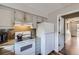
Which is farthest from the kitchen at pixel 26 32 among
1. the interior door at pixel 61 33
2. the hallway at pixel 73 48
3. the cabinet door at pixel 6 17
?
the hallway at pixel 73 48

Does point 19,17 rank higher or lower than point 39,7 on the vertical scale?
lower

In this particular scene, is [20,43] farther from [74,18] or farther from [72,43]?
[74,18]

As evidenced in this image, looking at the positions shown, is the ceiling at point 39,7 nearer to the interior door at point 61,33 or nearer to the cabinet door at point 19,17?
the cabinet door at point 19,17

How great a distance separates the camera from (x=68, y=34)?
161cm

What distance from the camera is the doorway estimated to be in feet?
5.17

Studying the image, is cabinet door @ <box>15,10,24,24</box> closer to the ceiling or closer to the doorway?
the ceiling

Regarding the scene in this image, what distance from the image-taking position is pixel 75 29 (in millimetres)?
1606

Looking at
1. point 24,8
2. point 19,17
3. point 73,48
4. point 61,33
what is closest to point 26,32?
point 19,17

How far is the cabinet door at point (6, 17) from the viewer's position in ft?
4.86

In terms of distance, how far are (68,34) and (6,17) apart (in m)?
0.98

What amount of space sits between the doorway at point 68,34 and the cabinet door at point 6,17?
2.52 ft

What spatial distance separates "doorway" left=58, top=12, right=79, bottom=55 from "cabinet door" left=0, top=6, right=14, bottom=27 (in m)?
0.77

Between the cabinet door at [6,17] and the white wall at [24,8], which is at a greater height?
the white wall at [24,8]

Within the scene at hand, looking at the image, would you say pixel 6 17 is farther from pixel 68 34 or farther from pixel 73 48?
pixel 73 48
